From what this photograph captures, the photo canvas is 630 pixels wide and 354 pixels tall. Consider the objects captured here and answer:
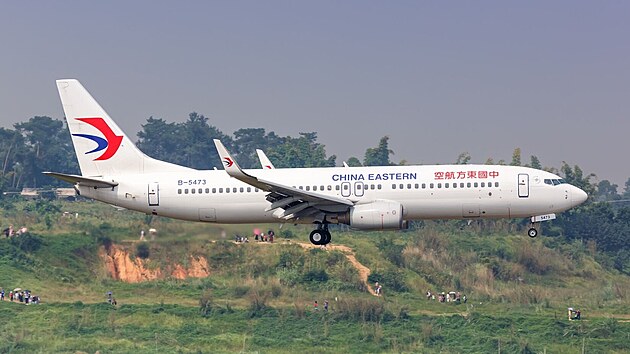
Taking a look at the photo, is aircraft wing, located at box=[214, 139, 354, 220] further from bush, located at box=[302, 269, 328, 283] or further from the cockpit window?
bush, located at box=[302, 269, 328, 283]

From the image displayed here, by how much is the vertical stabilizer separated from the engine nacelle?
11.9m

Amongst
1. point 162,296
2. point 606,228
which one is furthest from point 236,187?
point 606,228

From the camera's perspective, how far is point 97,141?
69812mm

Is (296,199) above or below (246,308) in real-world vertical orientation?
above

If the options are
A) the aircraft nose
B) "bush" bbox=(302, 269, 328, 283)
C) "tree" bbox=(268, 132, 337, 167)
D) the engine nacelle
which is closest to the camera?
the engine nacelle

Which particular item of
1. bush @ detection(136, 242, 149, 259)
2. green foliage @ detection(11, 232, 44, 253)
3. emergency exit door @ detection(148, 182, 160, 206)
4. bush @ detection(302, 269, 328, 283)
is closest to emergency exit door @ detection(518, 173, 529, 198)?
emergency exit door @ detection(148, 182, 160, 206)

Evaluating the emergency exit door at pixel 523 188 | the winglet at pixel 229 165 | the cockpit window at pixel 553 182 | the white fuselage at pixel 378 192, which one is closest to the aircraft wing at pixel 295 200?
the white fuselage at pixel 378 192

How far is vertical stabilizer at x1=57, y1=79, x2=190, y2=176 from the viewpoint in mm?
68938

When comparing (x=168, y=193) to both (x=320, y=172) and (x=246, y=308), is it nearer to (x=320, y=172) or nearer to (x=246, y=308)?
(x=320, y=172)

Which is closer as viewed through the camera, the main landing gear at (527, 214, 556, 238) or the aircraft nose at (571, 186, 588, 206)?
the main landing gear at (527, 214, 556, 238)

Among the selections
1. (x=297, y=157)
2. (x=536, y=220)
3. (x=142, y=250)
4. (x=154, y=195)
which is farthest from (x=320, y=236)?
(x=297, y=157)

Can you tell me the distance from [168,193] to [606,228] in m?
90.1

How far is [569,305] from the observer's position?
347ft

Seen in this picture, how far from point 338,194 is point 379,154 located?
110925 millimetres
